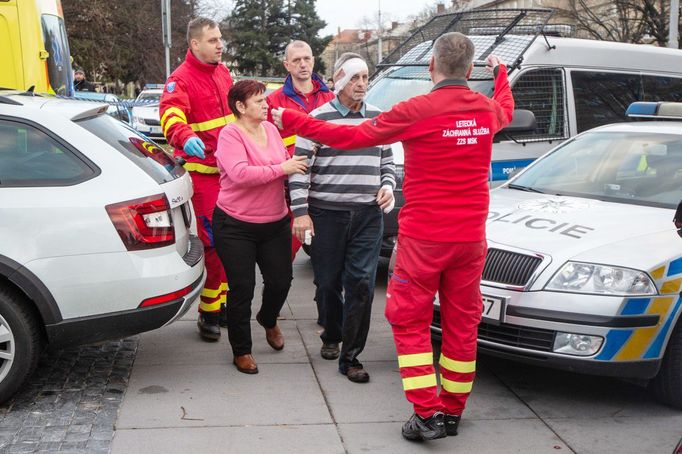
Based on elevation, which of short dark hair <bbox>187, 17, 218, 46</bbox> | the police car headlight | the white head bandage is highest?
short dark hair <bbox>187, 17, 218, 46</bbox>

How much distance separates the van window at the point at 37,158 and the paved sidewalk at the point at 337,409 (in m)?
1.24

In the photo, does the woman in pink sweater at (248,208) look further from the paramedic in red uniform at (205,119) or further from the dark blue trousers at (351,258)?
the paramedic in red uniform at (205,119)

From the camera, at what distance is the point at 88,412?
4.46 meters

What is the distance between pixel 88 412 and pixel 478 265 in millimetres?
2111

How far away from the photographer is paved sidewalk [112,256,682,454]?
13.7 ft

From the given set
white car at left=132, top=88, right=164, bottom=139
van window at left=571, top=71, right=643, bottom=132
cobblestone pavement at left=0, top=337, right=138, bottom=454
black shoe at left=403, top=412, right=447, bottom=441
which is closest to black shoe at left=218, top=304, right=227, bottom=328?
cobblestone pavement at left=0, top=337, right=138, bottom=454

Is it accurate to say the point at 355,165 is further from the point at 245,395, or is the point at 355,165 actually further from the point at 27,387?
the point at 27,387

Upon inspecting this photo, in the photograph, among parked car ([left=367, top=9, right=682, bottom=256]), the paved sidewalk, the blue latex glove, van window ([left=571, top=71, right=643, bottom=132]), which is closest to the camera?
the paved sidewalk

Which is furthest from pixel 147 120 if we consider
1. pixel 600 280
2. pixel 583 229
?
pixel 600 280

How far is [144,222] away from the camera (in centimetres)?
459

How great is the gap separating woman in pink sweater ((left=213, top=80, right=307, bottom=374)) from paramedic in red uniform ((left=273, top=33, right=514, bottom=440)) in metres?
0.80

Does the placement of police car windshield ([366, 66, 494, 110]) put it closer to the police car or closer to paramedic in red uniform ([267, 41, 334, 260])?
paramedic in red uniform ([267, 41, 334, 260])

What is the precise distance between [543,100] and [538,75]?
0.27 meters

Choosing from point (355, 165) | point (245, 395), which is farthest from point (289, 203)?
point (245, 395)
